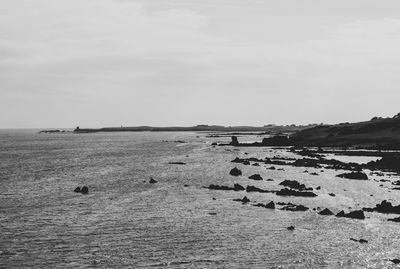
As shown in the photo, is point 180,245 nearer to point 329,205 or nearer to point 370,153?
point 329,205

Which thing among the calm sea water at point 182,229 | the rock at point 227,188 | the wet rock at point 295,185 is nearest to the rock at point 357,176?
the calm sea water at point 182,229

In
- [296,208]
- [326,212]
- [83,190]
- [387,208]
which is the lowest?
[83,190]

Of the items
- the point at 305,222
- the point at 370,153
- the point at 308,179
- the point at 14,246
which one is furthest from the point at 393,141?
the point at 14,246

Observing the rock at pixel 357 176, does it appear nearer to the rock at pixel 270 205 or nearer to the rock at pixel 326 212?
the rock at pixel 270 205

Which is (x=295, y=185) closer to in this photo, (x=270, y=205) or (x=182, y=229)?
(x=270, y=205)

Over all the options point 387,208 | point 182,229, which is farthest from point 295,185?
point 182,229

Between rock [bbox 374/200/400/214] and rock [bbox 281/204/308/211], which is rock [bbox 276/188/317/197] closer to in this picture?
rock [bbox 281/204/308/211]

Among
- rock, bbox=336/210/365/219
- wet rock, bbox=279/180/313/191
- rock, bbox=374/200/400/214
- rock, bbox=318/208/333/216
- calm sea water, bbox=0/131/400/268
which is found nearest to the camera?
calm sea water, bbox=0/131/400/268

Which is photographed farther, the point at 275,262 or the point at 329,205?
the point at 329,205

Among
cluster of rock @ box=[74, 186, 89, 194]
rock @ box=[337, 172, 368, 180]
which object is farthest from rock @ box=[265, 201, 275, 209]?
rock @ box=[337, 172, 368, 180]

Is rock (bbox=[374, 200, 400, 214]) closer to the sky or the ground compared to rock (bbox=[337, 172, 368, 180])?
closer to the ground

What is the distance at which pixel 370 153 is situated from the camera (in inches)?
5349

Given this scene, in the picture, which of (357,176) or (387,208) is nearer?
(387,208)

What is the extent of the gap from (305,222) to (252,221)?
5.50 meters
